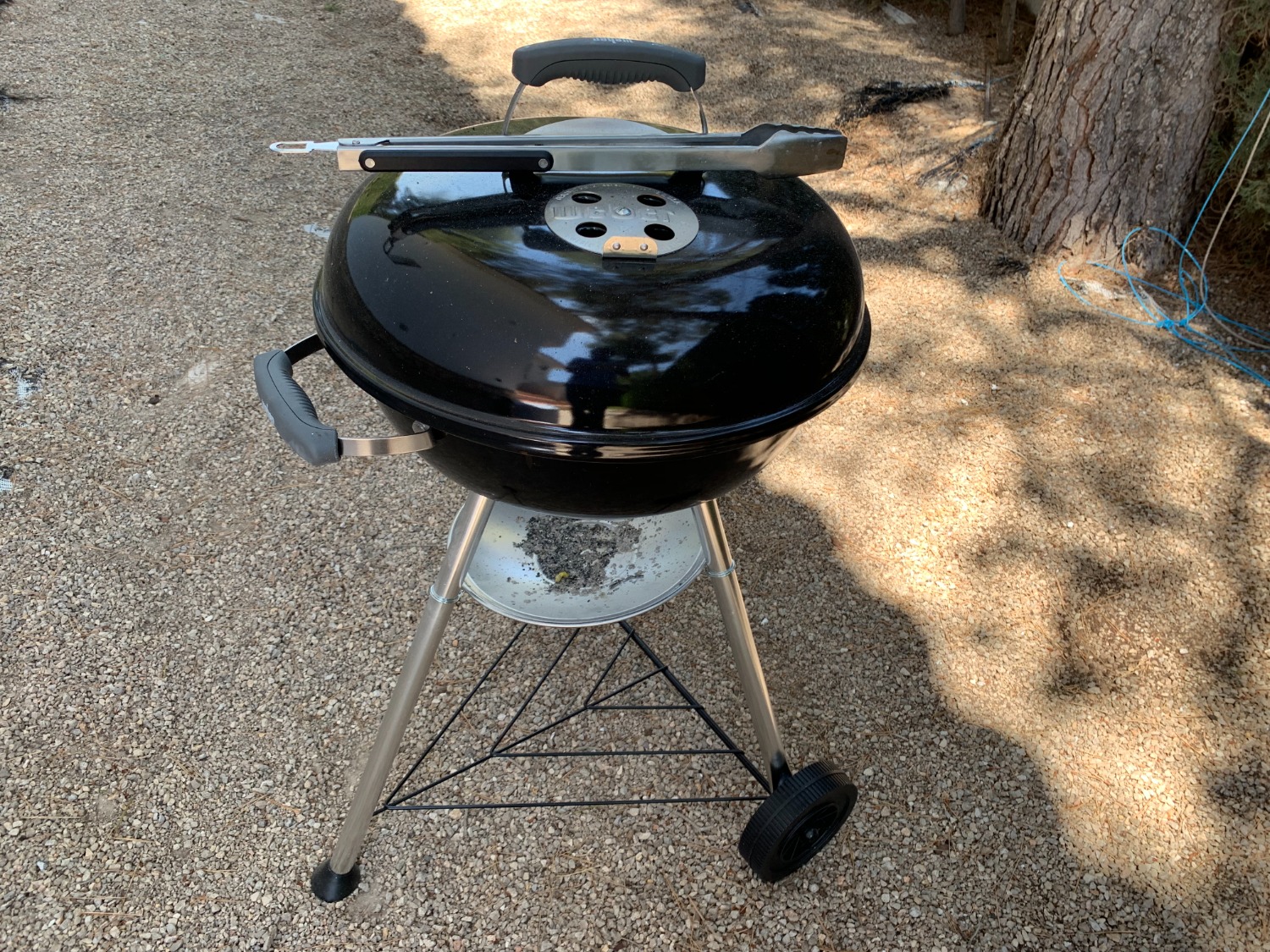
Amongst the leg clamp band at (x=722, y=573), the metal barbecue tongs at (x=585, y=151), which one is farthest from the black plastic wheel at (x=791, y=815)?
the metal barbecue tongs at (x=585, y=151)

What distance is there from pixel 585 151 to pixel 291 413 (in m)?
0.51

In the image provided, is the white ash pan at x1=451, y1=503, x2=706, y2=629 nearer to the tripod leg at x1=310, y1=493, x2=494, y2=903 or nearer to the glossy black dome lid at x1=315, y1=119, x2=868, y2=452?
the tripod leg at x1=310, y1=493, x2=494, y2=903

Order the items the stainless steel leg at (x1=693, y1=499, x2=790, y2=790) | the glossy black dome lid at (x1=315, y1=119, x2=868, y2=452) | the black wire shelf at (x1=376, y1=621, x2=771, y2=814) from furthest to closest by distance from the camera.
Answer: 1. the black wire shelf at (x1=376, y1=621, x2=771, y2=814)
2. the stainless steel leg at (x1=693, y1=499, x2=790, y2=790)
3. the glossy black dome lid at (x1=315, y1=119, x2=868, y2=452)

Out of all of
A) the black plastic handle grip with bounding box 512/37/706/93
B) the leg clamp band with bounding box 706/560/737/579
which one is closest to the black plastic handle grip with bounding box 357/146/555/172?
the black plastic handle grip with bounding box 512/37/706/93

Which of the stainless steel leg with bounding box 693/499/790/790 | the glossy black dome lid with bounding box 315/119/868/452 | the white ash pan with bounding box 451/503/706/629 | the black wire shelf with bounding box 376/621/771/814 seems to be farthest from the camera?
the black wire shelf with bounding box 376/621/771/814

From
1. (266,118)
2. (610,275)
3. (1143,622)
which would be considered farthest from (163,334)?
(1143,622)

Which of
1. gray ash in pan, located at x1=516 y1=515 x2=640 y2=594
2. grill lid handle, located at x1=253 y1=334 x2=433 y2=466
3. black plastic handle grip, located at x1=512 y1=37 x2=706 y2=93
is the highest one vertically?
black plastic handle grip, located at x1=512 y1=37 x2=706 y2=93

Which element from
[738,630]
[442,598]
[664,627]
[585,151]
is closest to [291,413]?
[442,598]

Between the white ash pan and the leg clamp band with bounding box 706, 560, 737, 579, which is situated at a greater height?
the leg clamp band with bounding box 706, 560, 737, 579

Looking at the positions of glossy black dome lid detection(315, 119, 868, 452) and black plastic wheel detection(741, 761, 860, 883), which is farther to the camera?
black plastic wheel detection(741, 761, 860, 883)

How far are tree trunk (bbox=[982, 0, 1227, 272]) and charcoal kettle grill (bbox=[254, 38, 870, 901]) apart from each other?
232cm

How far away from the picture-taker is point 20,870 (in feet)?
5.54

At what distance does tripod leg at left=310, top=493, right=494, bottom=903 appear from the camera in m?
1.33

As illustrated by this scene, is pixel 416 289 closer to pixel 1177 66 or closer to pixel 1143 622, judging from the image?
pixel 1143 622
